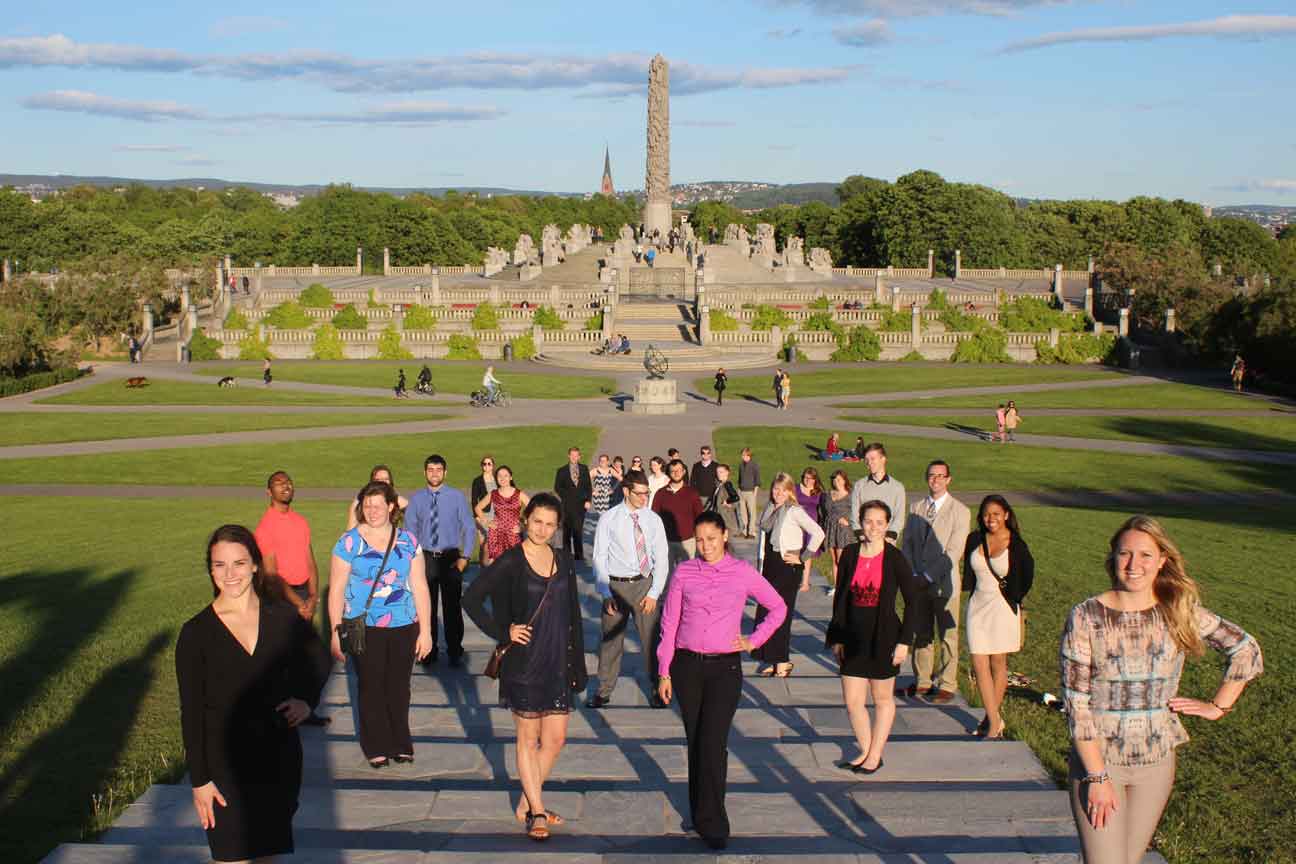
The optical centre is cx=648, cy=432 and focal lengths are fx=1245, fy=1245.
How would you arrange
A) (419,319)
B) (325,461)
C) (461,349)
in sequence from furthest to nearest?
1. (419,319)
2. (461,349)
3. (325,461)

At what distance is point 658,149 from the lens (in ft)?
307

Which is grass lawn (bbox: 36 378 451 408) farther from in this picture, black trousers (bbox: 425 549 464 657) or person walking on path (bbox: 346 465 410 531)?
person walking on path (bbox: 346 465 410 531)

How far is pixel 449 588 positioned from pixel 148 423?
30114 mm

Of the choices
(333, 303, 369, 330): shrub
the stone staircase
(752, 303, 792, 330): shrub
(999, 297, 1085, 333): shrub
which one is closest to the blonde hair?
the stone staircase

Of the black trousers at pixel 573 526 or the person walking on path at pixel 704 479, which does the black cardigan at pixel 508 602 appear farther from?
the person walking on path at pixel 704 479

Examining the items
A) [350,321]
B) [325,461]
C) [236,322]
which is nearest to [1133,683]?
[325,461]

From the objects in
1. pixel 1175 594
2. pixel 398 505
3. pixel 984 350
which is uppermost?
pixel 1175 594

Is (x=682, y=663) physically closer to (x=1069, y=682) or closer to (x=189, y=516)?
(x=1069, y=682)

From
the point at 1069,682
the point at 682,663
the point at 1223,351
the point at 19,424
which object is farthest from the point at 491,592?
the point at 1223,351

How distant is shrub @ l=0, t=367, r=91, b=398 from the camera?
1864 inches

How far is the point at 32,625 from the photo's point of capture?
595 inches

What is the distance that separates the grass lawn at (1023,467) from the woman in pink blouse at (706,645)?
826 inches

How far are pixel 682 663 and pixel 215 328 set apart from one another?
6089 cm

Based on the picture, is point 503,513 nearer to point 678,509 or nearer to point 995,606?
point 678,509
